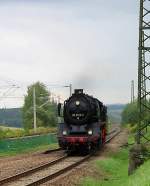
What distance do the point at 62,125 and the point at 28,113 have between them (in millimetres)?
80893

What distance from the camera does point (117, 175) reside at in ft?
73.6

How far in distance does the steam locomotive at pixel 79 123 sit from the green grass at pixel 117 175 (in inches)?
88.7

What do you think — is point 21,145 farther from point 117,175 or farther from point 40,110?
point 40,110

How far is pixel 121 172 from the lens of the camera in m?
23.6

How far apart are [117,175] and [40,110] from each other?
288 ft

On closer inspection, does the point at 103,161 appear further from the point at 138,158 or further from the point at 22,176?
the point at 22,176

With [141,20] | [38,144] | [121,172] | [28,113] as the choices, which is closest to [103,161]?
[121,172]

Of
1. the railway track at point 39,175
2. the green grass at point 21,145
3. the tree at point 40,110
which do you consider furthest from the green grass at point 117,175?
the tree at point 40,110

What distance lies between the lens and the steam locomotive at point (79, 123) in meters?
31.7

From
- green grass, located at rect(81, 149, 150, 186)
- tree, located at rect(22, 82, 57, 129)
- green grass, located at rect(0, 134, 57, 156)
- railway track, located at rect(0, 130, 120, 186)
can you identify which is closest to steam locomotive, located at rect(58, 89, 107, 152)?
green grass, located at rect(81, 149, 150, 186)

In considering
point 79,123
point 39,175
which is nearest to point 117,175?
point 39,175

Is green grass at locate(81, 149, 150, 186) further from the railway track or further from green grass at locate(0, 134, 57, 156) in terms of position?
green grass at locate(0, 134, 57, 156)

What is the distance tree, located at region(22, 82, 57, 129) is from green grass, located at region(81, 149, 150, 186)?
77.6 meters

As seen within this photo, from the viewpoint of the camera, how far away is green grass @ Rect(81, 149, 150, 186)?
1599 centimetres
